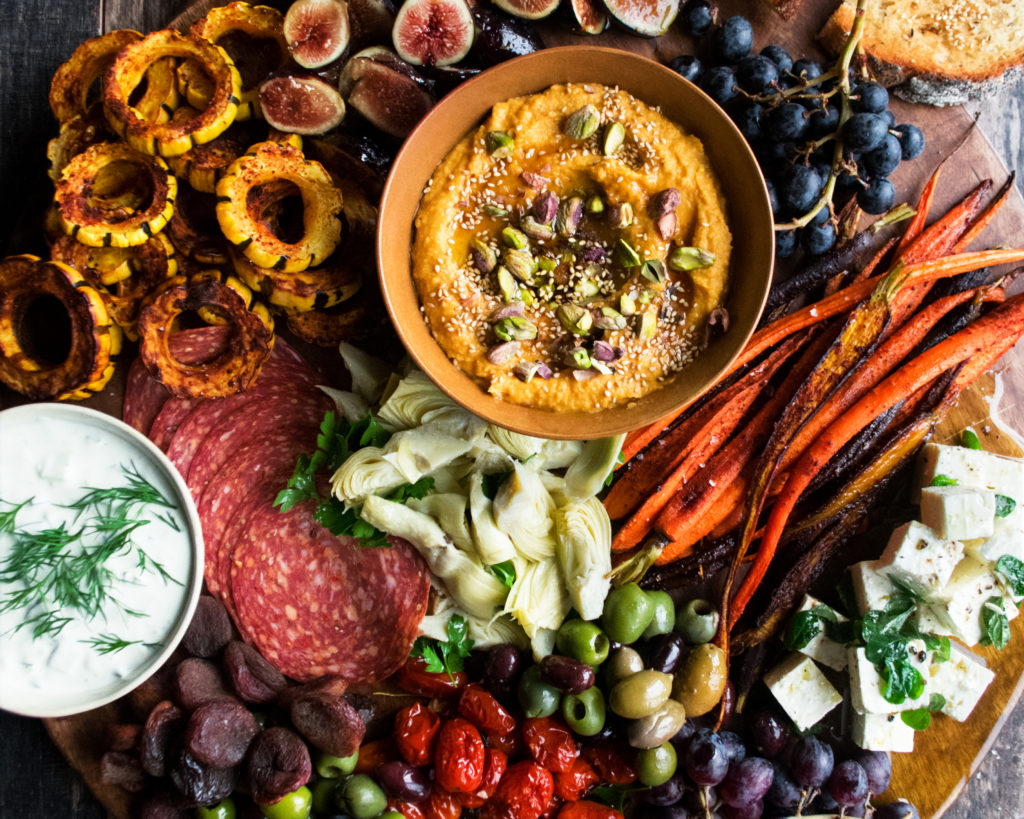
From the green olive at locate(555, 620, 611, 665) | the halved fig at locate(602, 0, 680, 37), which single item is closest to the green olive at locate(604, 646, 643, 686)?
the green olive at locate(555, 620, 611, 665)

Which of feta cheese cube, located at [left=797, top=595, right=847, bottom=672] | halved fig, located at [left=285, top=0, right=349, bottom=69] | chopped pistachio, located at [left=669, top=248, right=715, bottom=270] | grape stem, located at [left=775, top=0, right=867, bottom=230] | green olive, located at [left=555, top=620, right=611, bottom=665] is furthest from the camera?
feta cheese cube, located at [left=797, top=595, right=847, bottom=672]

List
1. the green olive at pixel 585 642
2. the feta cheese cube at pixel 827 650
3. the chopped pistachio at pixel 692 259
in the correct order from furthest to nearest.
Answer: the feta cheese cube at pixel 827 650 → the green olive at pixel 585 642 → the chopped pistachio at pixel 692 259

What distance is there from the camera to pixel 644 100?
250 cm

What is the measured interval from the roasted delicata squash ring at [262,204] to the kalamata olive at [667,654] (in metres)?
1.72

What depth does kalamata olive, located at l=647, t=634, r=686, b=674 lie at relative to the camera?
2699mm

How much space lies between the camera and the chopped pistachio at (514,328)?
2.42 metres

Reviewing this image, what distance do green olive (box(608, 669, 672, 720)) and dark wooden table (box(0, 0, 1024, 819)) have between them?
6.19ft

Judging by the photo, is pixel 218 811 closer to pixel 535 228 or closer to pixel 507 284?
pixel 507 284

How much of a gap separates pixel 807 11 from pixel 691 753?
2.61 metres

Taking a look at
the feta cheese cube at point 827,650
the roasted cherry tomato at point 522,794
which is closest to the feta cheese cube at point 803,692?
the feta cheese cube at point 827,650

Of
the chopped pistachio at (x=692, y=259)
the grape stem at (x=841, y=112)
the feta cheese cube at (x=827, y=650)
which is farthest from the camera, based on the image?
the feta cheese cube at (x=827, y=650)

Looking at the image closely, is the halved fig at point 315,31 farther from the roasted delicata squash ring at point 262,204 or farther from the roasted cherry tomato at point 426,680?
the roasted cherry tomato at point 426,680

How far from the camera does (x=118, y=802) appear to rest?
9.00 ft

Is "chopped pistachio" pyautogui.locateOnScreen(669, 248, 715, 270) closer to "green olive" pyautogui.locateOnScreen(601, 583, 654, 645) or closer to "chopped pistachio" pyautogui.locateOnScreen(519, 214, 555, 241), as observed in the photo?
"chopped pistachio" pyautogui.locateOnScreen(519, 214, 555, 241)
